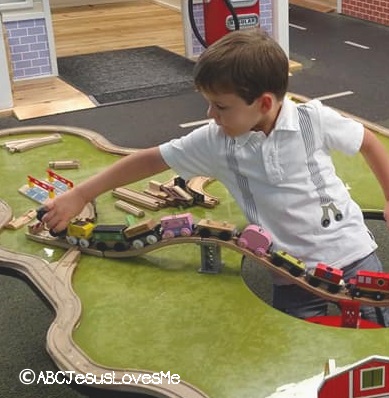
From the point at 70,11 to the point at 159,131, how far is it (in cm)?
268

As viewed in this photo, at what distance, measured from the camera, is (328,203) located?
1316mm

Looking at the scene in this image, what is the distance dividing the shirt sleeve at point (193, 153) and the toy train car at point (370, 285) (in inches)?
13.4

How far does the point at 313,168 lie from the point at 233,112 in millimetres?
190

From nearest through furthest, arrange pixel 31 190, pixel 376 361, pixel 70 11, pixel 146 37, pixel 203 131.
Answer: pixel 376 361, pixel 203 131, pixel 31 190, pixel 146 37, pixel 70 11

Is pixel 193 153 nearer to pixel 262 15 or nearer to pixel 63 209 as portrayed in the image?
pixel 63 209

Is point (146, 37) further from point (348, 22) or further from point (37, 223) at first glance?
Answer: point (37, 223)

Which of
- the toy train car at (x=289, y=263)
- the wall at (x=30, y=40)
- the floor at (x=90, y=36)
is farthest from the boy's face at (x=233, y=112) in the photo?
the wall at (x=30, y=40)

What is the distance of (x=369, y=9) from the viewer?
14.9 ft

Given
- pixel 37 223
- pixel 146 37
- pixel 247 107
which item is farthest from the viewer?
pixel 146 37

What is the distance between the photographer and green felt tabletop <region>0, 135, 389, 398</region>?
1.03 m

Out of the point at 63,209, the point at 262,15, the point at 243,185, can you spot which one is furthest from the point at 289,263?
the point at 262,15

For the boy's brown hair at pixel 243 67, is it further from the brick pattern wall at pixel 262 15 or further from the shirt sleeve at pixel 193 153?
the brick pattern wall at pixel 262 15

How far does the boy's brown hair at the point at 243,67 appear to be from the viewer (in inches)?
46.9

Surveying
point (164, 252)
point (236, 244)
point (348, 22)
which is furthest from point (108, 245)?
point (348, 22)
